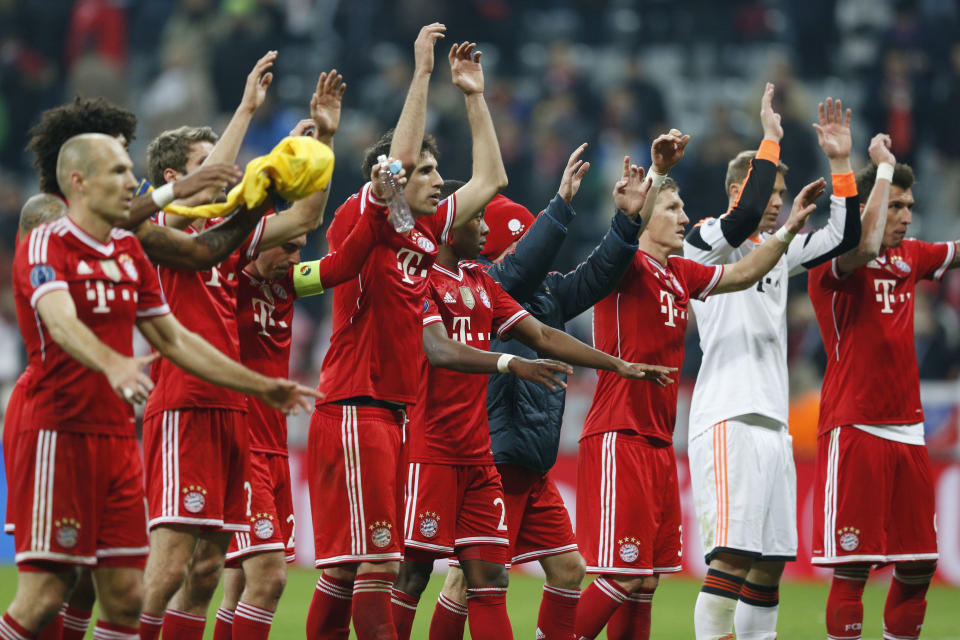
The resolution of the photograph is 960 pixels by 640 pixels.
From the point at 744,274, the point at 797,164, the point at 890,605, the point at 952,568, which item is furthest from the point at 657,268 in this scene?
the point at 797,164

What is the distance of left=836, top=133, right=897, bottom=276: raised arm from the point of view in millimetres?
7211

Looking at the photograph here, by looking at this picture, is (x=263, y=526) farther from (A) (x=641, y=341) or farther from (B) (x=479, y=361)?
(A) (x=641, y=341)

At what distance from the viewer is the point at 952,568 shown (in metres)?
11.7

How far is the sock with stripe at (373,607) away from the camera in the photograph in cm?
573

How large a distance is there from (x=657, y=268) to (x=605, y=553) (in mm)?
1526

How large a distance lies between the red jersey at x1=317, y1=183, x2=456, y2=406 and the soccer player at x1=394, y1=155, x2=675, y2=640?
6.2 inches

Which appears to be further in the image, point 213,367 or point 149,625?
point 149,625

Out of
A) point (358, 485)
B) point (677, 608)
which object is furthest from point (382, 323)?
point (677, 608)

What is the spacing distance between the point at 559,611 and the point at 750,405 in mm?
1519

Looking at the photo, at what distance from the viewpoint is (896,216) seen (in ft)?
24.6

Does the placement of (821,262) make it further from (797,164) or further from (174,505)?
(797,164)

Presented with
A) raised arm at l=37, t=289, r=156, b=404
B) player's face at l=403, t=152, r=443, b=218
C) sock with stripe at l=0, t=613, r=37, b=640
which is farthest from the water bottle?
sock with stripe at l=0, t=613, r=37, b=640

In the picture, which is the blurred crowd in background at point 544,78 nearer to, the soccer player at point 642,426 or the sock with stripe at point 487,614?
the soccer player at point 642,426

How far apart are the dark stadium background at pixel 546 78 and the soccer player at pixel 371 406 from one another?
27.1 feet
